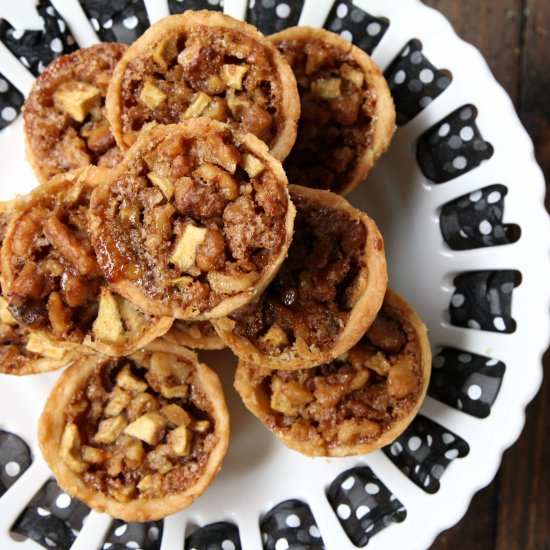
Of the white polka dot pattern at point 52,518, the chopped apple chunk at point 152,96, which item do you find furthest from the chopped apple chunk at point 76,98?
the white polka dot pattern at point 52,518

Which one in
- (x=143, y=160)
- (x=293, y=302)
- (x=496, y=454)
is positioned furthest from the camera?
(x=496, y=454)

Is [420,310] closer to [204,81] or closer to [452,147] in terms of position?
[452,147]

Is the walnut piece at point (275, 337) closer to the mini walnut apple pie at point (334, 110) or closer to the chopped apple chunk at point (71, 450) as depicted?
the mini walnut apple pie at point (334, 110)

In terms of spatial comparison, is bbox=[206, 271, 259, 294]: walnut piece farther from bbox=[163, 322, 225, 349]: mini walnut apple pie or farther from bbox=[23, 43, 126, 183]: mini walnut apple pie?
bbox=[23, 43, 126, 183]: mini walnut apple pie

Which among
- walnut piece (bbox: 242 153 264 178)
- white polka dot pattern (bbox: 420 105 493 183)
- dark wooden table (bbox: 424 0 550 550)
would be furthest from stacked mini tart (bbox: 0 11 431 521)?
dark wooden table (bbox: 424 0 550 550)

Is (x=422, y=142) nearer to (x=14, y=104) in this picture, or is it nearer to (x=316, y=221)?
(x=316, y=221)

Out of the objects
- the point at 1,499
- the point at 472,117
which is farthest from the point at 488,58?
the point at 1,499
